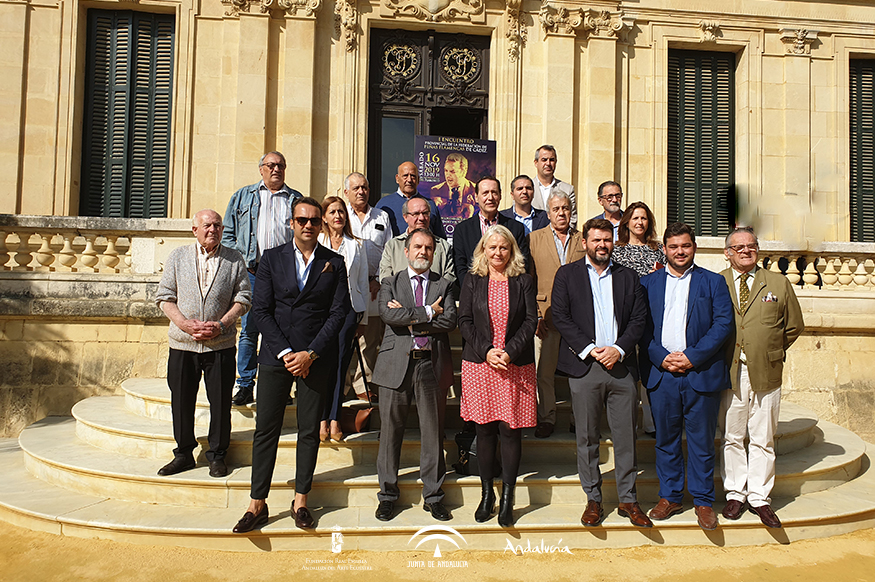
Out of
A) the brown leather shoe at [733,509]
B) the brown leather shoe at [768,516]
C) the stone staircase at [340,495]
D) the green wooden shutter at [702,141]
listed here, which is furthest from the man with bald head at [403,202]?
the green wooden shutter at [702,141]

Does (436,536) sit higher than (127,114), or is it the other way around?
(127,114)

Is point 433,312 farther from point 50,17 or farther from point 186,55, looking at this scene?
point 50,17

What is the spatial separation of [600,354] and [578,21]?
7231 mm

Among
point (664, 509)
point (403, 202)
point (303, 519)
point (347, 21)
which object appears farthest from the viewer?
point (347, 21)

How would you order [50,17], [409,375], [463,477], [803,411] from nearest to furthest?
[409,375] → [463,477] → [803,411] → [50,17]

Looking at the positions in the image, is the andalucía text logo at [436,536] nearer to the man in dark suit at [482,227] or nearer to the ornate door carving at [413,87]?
the man in dark suit at [482,227]

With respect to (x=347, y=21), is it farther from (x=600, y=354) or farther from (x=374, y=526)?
(x=374, y=526)

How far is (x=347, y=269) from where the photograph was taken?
15.6 ft

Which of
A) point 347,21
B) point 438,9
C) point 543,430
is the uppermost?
point 438,9

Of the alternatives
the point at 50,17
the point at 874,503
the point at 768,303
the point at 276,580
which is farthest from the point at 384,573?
the point at 50,17

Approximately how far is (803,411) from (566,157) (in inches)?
195

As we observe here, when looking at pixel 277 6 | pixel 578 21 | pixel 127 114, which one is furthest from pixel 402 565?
pixel 578 21

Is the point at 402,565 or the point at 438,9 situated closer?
the point at 402,565

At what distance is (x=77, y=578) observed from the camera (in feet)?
12.0
